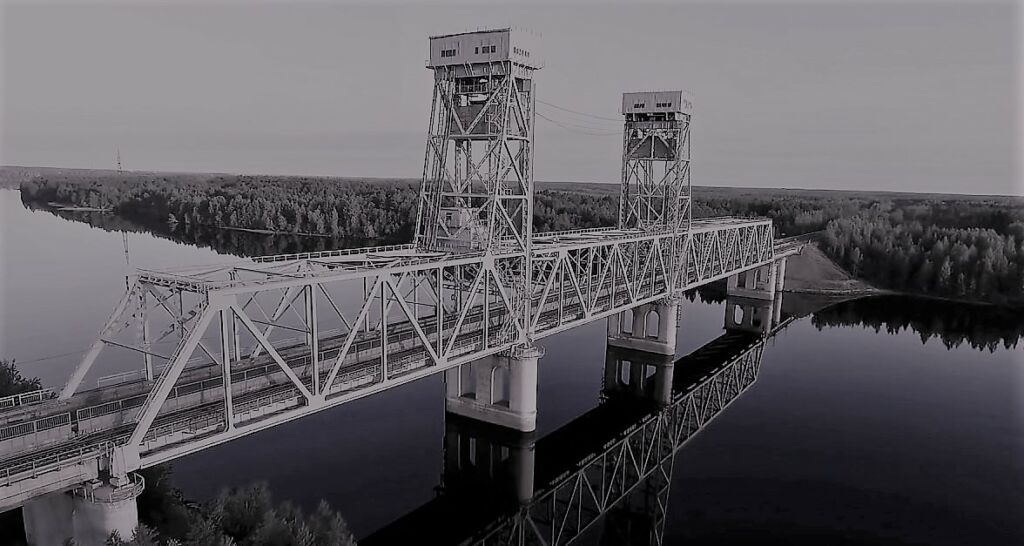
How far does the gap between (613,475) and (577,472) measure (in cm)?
208

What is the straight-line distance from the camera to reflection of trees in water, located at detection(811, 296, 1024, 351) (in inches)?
2717

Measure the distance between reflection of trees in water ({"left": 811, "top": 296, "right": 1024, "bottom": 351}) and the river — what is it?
2.73 ft

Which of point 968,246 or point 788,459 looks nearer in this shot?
point 788,459

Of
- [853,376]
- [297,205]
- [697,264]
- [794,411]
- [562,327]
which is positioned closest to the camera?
[562,327]

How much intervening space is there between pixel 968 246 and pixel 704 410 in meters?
76.3

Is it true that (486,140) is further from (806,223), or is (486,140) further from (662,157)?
(806,223)

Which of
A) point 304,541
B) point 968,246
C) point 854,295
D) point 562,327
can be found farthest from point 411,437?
point 968,246

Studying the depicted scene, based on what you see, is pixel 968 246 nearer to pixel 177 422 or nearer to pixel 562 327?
pixel 562 327

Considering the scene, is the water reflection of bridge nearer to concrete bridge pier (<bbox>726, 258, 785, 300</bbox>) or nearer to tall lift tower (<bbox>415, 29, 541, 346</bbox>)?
tall lift tower (<bbox>415, 29, 541, 346</bbox>)

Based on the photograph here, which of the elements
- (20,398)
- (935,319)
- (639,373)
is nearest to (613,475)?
(639,373)

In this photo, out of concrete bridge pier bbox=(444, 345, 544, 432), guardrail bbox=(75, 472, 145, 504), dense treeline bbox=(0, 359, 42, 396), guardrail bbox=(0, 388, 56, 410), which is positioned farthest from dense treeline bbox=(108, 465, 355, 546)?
concrete bridge pier bbox=(444, 345, 544, 432)

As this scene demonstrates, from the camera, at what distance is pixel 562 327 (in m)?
42.9

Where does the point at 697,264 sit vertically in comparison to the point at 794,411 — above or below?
above

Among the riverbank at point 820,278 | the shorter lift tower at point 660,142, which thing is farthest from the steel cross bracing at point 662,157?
the riverbank at point 820,278
